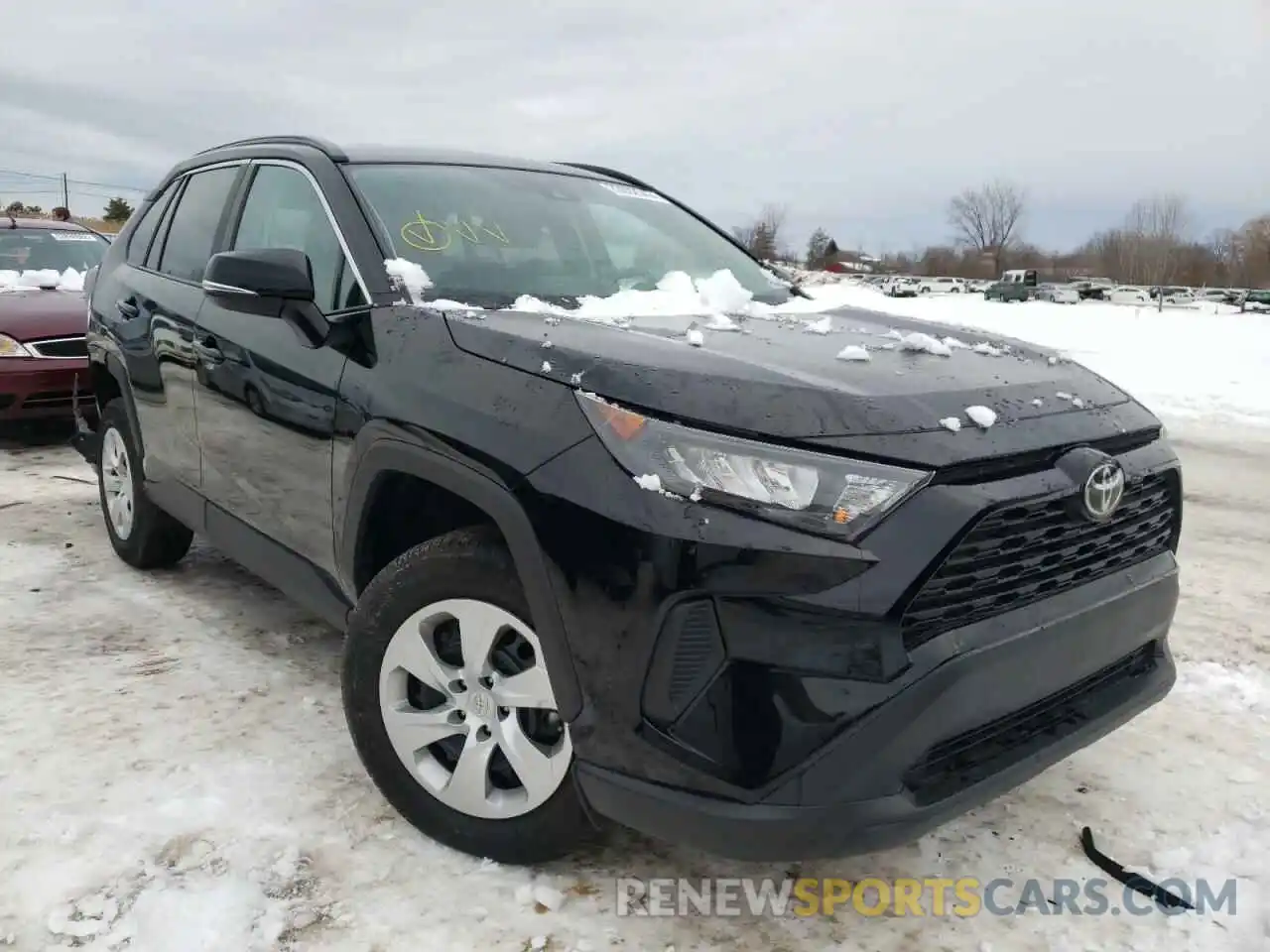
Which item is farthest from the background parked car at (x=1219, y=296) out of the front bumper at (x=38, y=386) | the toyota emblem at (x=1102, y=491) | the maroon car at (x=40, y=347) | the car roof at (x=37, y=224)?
the toyota emblem at (x=1102, y=491)

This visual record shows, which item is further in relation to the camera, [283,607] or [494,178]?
[283,607]

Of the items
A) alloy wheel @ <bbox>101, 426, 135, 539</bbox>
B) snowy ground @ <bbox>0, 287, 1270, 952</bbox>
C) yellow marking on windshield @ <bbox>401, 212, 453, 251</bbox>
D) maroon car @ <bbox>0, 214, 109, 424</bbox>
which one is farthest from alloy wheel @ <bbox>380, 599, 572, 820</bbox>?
maroon car @ <bbox>0, 214, 109, 424</bbox>

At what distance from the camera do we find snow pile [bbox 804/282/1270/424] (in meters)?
4.68

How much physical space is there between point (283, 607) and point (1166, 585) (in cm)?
312

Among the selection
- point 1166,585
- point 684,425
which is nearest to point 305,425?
point 684,425

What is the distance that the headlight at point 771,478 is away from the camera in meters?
1.79

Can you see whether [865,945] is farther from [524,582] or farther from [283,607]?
[283,607]

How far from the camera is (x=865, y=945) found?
2.11 metres

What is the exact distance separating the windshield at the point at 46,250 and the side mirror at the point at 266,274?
20.4ft

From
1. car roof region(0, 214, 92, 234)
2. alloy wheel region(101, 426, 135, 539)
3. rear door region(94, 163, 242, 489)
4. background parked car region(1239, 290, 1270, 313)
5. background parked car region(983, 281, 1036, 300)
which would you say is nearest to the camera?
rear door region(94, 163, 242, 489)

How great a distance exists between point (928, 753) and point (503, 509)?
933mm

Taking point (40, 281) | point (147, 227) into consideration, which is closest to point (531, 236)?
point (147, 227)

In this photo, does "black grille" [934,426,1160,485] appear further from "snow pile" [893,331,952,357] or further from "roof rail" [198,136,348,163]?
"roof rail" [198,136,348,163]

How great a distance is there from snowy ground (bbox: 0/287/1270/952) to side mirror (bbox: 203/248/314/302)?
1274 mm
